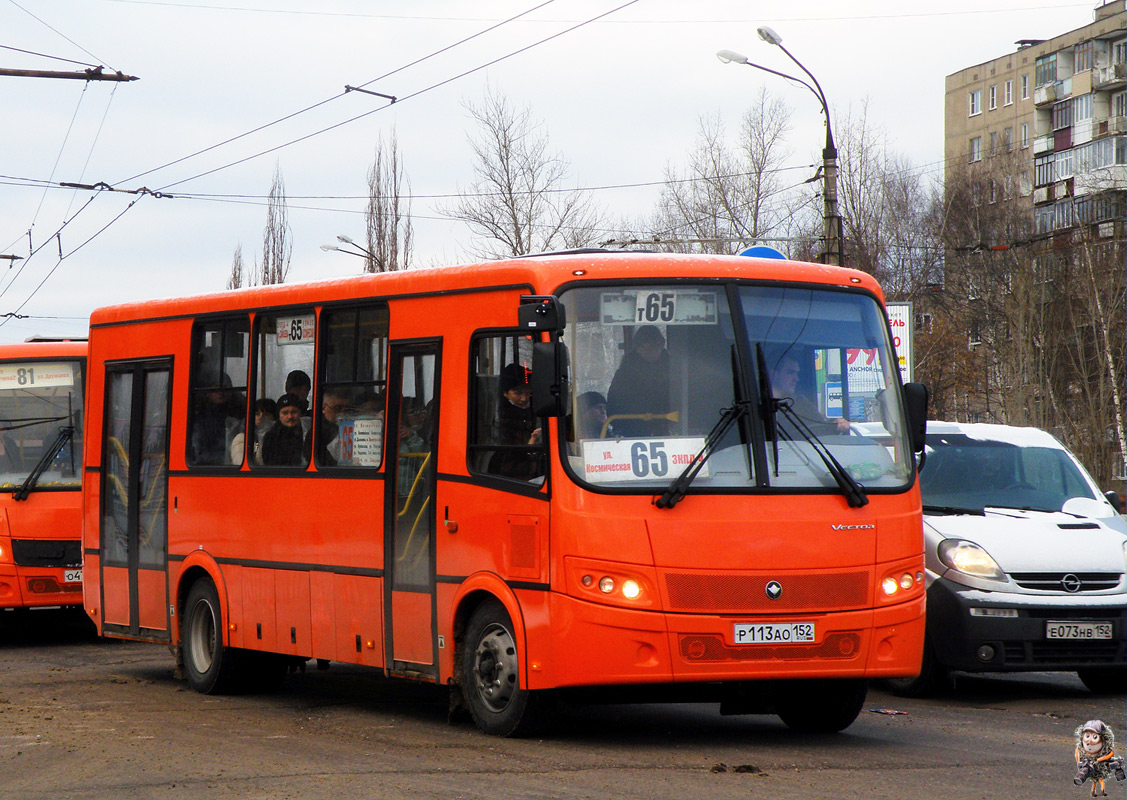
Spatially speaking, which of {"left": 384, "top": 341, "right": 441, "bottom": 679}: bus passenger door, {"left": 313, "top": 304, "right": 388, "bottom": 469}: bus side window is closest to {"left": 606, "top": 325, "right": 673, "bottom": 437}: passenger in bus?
{"left": 384, "top": 341, "right": 441, "bottom": 679}: bus passenger door

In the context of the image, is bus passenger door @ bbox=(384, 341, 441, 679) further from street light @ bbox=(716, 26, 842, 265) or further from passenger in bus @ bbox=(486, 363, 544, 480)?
street light @ bbox=(716, 26, 842, 265)

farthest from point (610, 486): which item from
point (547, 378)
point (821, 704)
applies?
point (821, 704)

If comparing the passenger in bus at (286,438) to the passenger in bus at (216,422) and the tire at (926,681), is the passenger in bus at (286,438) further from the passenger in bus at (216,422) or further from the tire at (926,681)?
the tire at (926,681)

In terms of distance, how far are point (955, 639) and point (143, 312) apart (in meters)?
6.68

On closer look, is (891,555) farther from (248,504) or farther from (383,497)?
(248,504)

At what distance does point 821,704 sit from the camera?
9.86m

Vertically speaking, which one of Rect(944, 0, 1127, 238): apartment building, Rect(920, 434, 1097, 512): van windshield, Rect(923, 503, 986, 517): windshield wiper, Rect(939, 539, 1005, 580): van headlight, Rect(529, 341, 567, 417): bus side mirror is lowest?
Rect(939, 539, 1005, 580): van headlight

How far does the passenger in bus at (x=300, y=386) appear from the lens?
36.9 ft

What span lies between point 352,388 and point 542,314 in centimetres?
232

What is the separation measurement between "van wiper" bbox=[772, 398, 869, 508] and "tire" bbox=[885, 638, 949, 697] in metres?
3.11

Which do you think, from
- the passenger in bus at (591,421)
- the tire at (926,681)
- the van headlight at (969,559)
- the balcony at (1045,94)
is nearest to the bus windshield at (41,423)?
the tire at (926,681)

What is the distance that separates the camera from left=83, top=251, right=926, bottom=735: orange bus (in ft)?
28.6

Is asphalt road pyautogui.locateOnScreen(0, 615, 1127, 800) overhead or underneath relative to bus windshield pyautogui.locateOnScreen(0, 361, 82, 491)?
underneath

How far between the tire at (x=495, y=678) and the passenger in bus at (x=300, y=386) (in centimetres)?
241
